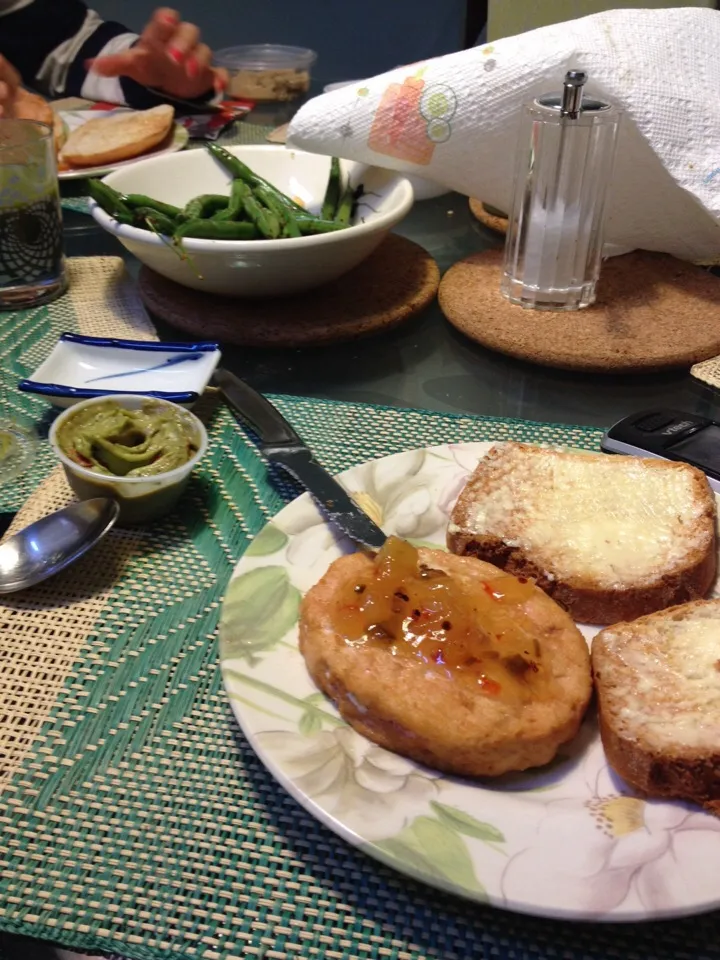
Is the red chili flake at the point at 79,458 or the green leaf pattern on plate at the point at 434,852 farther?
the red chili flake at the point at 79,458

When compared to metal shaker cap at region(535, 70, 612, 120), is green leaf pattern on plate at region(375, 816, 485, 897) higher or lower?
lower

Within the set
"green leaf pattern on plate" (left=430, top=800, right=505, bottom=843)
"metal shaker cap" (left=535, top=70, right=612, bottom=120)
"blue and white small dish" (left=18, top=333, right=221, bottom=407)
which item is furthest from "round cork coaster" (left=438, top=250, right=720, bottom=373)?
"green leaf pattern on plate" (left=430, top=800, right=505, bottom=843)

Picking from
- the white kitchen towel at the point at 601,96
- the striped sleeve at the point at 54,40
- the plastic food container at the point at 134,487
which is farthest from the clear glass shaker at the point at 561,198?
the striped sleeve at the point at 54,40

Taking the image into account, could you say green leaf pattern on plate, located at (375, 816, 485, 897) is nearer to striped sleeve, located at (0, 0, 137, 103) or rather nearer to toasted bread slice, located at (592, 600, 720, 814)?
Answer: toasted bread slice, located at (592, 600, 720, 814)

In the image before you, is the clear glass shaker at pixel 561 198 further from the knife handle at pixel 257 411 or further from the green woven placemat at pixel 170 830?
the green woven placemat at pixel 170 830

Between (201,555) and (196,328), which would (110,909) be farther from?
(196,328)

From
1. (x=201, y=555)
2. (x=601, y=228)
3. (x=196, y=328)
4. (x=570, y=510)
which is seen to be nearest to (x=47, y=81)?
(x=196, y=328)

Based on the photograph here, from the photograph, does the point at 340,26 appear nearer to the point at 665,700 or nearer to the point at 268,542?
the point at 268,542
